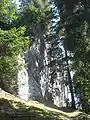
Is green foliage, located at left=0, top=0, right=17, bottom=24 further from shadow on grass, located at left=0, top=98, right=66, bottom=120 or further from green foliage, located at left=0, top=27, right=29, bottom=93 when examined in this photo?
shadow on grass, located at left=0, top=98, right=66, bottom=120

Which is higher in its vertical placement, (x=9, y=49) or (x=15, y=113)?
(x=9, y=49)

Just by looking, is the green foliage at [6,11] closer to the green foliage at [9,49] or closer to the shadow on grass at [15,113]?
the green foliage at [9,49]

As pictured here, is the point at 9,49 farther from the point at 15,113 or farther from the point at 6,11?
the point at 15,113

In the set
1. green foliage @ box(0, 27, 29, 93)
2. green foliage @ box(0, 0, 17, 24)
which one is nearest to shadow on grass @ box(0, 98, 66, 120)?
green foliage @ box(0, 27, 29, 93)

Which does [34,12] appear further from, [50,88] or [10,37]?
[10,37]

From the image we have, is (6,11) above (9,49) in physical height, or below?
above

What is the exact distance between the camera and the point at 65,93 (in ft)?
185

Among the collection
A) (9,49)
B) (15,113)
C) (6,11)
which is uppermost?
(6,11)

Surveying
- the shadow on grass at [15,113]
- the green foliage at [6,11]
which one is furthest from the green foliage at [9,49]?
the shadow on grass at [15,113]

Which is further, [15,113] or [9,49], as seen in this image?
[9,49]

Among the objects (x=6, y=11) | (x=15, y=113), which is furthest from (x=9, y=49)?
(x=15, y=113)

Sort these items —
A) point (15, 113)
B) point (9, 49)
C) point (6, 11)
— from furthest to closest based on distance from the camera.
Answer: point (6, 11), point (9, 49), point (15, 113)

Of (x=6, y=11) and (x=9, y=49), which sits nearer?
(x=9, y=49)

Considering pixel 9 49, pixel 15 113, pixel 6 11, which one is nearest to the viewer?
pixel 15 113
